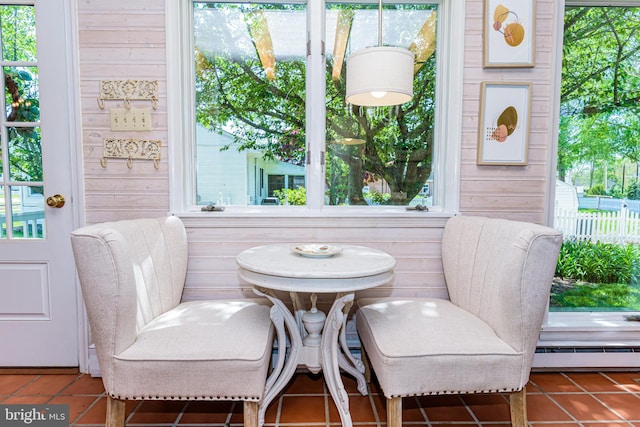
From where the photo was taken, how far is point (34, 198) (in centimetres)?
203

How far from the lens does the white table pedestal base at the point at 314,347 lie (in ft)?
5.07

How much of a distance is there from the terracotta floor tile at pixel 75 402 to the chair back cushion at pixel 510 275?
197 centimetres

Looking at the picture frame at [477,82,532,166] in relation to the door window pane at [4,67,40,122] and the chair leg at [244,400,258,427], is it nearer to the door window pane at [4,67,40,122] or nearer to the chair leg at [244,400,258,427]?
the chair leg at [244,400,258,427]

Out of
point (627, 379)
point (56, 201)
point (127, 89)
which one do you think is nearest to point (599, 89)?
point (627, 379)

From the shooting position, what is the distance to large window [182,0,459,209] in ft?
7.00

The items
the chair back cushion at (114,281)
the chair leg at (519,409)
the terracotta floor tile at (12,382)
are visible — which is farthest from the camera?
the terracotta floor tile at (12,382)

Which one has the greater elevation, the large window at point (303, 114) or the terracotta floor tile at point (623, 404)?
the large window at point (303, 114)

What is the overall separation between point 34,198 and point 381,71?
207 centimetres

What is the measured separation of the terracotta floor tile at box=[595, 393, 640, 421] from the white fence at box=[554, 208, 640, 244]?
903 millimetres

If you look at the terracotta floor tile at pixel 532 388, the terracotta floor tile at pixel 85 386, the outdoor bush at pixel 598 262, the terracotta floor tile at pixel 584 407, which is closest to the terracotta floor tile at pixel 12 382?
the terracotta floor tile at pixel 85 386

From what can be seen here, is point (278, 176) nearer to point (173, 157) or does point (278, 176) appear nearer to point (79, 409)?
point (173, 157)

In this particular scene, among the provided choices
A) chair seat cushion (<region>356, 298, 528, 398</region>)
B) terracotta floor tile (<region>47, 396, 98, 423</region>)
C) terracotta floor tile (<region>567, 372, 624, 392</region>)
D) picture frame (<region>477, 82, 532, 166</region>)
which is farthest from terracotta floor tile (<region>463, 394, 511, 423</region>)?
terracotta floor tile (<region>47, 396, 98, 423</region>)

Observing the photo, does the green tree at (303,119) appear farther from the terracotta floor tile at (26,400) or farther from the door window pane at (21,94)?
the terracotta floor tile at (26,400)

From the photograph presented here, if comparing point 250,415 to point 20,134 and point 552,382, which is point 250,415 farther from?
point 20,134
